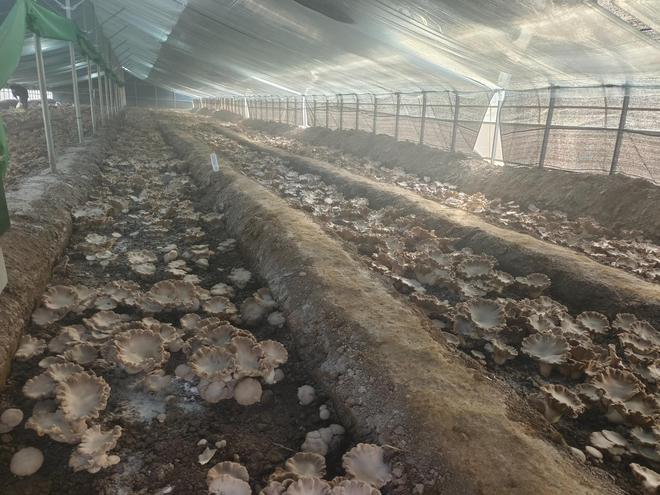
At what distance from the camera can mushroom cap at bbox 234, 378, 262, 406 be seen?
289cm

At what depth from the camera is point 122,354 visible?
2.97m

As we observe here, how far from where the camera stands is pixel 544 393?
9.51 ft

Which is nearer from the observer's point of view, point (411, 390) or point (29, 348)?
point (411, 390)

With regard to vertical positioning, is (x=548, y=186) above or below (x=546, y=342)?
above

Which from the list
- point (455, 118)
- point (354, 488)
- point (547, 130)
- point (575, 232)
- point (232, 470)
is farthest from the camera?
point (455, 118)

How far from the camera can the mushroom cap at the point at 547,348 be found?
3.43 meters

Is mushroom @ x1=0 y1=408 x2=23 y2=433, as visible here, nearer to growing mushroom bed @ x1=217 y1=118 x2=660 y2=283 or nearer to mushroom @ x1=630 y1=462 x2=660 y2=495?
mushroom @ x1=630 y1=462 x2=660 y2=495

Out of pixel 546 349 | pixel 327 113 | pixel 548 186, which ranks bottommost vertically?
pixel 546 349

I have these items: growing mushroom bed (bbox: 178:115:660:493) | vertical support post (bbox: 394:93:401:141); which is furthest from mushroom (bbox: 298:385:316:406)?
vertical support post (bbox: 394:93:401:141)

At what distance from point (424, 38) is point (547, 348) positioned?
7194 mm

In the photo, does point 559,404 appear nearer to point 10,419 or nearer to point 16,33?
point 10,419

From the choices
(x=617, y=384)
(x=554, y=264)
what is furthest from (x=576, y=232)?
(x=617, y=384)

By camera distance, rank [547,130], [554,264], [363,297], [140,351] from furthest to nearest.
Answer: [547,130]
[554,264]
[363,297]
[140,351]

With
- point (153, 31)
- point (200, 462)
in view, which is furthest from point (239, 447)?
point (153, 31)
